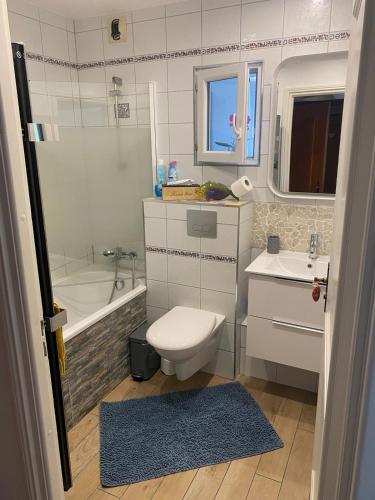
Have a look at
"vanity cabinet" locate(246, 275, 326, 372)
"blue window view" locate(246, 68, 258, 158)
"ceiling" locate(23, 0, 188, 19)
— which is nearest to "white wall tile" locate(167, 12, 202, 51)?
"ceiling" locate(23, 0, 188, 19)

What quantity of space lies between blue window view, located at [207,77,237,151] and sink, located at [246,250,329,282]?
2.42 ft

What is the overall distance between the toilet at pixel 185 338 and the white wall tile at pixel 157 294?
0.15 meters

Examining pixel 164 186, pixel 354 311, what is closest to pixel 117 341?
pixel 164 186

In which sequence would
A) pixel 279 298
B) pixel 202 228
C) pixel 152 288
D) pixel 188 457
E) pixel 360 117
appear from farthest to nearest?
pixel 152 288
pixel 202 228
pixel 279 298
pixel 188 457
pixel 360 117

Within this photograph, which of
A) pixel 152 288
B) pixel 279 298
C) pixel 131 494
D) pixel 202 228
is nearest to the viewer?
pixel 131 494

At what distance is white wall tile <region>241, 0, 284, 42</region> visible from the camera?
7.29 ft

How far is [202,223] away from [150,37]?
1.33 meters

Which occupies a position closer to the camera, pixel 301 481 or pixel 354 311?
pixel 354 311

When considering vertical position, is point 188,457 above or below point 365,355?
below

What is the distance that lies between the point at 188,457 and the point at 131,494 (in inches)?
13.1

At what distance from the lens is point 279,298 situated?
2191 millimetres

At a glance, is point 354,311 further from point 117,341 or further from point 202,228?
point 117,341

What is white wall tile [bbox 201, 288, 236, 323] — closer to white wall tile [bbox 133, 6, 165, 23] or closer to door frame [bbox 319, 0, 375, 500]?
door frame [bbox 319, 0, 375, 500]

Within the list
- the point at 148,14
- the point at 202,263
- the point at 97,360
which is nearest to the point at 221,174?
the point at 202,263
